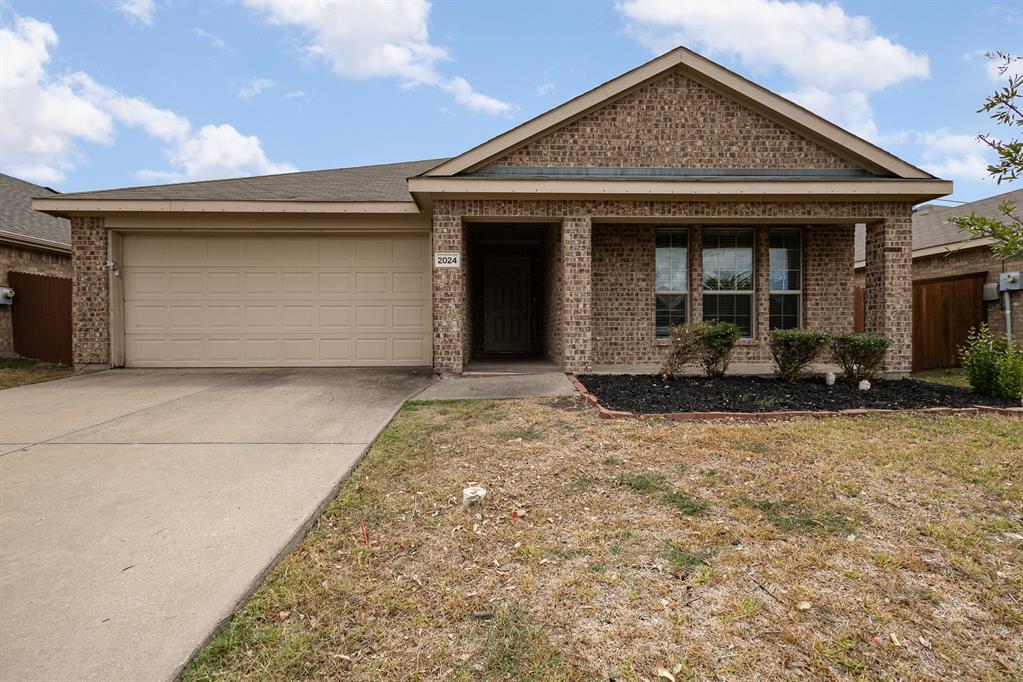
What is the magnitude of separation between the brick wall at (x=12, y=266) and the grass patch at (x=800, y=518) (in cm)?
1530

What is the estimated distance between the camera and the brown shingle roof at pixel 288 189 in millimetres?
9602

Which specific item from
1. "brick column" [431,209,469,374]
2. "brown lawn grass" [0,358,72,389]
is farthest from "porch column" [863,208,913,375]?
"brown lawn grass" [0,358,72,389]

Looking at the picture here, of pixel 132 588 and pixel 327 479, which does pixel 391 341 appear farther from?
pixel 132 588

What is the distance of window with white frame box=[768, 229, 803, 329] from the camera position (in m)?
10.5

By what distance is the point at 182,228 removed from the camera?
9898 mm

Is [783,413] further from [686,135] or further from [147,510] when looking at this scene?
[147,510]

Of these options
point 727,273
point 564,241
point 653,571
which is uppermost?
point 564,241

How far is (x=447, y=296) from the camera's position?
8789 mm

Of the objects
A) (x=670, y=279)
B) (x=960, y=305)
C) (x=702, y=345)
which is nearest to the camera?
(x=702, y=345)

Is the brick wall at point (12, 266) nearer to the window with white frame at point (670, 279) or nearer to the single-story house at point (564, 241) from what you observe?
the single-story house at point (564, 241)

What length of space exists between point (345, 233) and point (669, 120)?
6.35 m

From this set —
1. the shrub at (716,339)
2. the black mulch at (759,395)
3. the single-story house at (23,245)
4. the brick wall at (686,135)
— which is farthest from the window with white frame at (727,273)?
the single-story house at (23,245)

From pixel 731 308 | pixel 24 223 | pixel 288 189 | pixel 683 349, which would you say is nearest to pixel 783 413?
pixel 683 349

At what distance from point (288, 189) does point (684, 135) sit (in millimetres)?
7739
